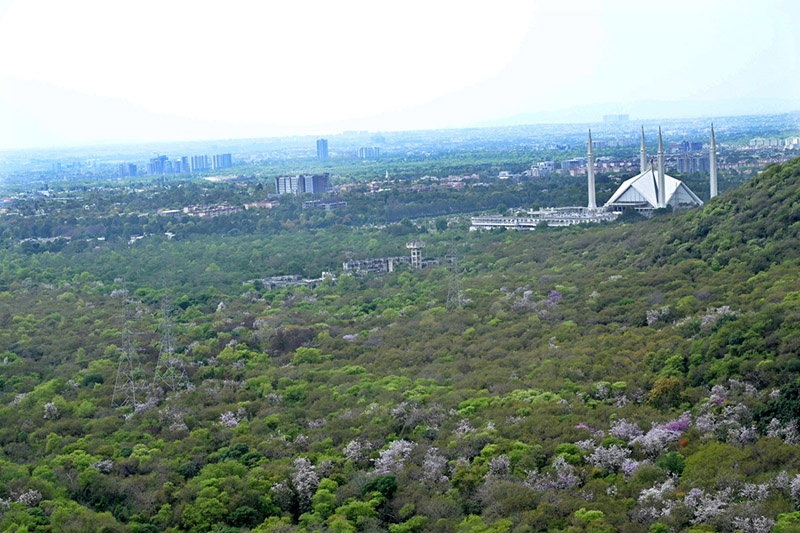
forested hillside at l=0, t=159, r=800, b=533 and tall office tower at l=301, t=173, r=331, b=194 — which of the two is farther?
tall office tower at l=301, t=173, r=331, b=194

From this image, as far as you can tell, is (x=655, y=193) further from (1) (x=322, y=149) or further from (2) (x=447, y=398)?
(1) (x=322, y=149)

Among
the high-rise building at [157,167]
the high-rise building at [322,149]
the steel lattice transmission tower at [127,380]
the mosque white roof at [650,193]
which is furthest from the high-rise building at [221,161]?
the steel lattice transmission tower at [127,380]

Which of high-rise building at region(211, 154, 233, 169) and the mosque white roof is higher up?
high-rise building at region(211, 154, 233, 169)

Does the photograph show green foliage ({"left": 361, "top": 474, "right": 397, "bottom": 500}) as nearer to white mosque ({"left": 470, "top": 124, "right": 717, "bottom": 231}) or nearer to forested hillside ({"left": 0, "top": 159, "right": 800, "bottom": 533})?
forested hillside ({"left": 0, "top": 159, "right": 800, "bottom": 533})

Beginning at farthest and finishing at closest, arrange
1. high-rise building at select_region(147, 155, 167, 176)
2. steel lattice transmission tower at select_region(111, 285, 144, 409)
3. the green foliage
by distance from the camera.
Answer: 1. high-rise building at select_region(147, 155, 167, 176)
2. steel lattice transmission tower at select_region(111, 285, 144, 409)
3. the green foliage

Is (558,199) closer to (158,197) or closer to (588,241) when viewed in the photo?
(588,241)

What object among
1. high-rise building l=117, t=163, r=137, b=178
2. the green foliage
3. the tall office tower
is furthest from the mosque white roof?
high-rise building l=117, t=163, r=137, b=178

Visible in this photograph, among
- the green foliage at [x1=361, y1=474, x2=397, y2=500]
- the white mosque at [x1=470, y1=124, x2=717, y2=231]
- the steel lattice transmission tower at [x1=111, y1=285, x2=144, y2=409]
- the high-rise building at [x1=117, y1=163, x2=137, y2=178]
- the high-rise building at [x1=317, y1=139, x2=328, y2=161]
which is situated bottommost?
the green foliage at [x1=361, y1=474, x2=397, y2=500]
